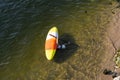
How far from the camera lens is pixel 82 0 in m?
26.3

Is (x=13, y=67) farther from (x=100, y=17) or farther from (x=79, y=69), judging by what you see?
(x=100, y=17)

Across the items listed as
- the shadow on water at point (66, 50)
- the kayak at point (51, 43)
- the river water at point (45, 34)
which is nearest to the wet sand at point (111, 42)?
the river water at point (45, 34)

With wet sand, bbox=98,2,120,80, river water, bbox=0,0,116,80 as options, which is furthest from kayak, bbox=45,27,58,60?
wet sand, bbox=98,2,120,80

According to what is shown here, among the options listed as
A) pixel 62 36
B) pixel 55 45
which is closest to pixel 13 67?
pixel 55 45

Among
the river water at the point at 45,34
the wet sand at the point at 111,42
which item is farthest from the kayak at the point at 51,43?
the wet sand at the point at 111,42

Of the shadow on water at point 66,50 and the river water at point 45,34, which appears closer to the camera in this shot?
the river water at point 45,34

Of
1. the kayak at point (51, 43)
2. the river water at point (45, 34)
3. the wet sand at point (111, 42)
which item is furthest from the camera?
the kayak at point (51, 43)

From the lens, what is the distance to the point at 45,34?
2306cm

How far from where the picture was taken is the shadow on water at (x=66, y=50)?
813 inches

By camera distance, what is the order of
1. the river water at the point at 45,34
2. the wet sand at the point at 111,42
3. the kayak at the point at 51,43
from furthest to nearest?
the kayak at the point at 51,43 → the river water at the point at 45,34 → the wet sand at the point at 111,42

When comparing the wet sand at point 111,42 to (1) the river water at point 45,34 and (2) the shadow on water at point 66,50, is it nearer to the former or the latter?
(1) the river water at point 45,34

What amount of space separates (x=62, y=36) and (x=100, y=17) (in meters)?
4.56

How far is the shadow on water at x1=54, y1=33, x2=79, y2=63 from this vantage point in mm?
20641

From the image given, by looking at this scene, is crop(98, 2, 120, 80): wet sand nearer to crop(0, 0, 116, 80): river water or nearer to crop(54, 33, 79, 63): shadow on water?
crop(0, 0, 116, 80): river water
